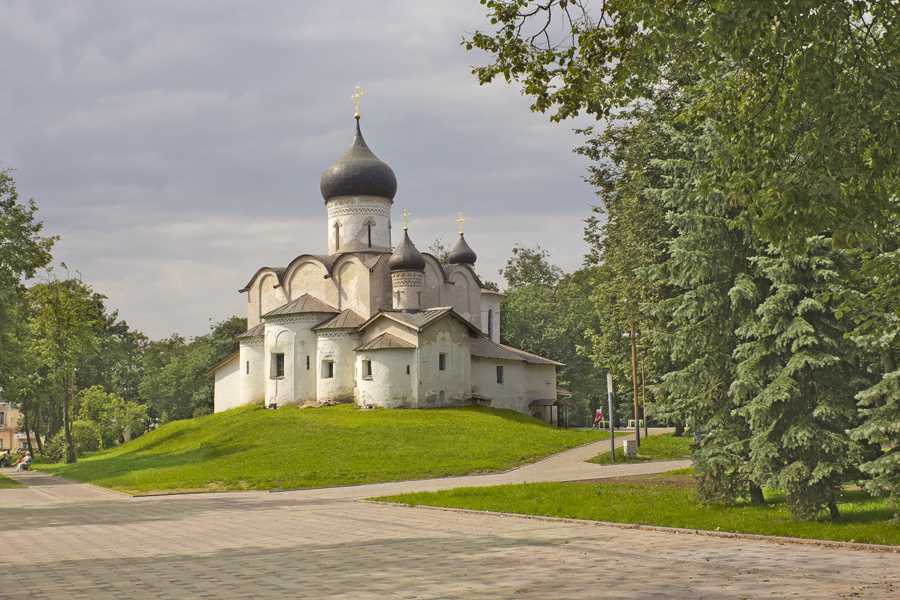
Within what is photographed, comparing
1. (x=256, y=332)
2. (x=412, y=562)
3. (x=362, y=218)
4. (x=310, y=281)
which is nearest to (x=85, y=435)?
(x=256, y=332)

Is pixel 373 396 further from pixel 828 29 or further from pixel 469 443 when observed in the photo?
pixel 828 29

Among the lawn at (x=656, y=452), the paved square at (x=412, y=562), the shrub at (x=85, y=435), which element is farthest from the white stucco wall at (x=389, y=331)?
the paved square at (x=412, y=562)

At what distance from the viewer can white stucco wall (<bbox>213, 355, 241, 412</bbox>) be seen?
6000cm

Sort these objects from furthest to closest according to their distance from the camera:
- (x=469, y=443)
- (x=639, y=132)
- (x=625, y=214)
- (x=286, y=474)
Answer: (x=469, y=443), (x=286, y=474), (x=625, y=214), (x=639, y=132)

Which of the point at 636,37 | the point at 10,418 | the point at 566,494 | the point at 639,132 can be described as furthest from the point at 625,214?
the point at 10,418

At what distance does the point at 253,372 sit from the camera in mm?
57312

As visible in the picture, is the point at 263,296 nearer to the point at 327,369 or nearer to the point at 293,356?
the point at 293,356

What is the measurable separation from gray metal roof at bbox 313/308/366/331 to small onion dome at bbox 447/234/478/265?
11.4m

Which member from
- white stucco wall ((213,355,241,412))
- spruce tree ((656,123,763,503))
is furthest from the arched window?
spruce tree ((656,123,763,503))

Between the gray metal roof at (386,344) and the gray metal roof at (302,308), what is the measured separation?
4.56 metres

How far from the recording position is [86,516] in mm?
21156

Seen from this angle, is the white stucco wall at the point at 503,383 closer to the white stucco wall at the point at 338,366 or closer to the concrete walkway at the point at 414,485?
the white stucco wall at the point at 338,366

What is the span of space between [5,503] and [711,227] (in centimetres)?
1996

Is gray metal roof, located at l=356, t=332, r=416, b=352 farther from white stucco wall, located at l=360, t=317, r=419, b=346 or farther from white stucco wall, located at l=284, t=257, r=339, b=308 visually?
white stucco wall, located at l=284, t=257, r=339, b=308
